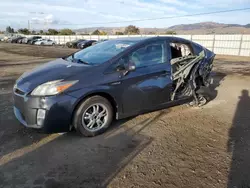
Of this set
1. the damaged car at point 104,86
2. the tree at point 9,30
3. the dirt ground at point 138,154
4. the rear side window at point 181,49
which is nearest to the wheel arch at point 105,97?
the damaged car at point 104,86

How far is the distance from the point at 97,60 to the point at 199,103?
2.75 m

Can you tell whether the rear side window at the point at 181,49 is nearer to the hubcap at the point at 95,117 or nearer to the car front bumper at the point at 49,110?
the hubcap at the point at 95,117

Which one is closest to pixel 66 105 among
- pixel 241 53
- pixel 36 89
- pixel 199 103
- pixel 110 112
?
pixel 36 89

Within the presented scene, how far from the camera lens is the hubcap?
374 centimetres

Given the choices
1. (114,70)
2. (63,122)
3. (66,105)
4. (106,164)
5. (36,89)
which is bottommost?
(106,164)

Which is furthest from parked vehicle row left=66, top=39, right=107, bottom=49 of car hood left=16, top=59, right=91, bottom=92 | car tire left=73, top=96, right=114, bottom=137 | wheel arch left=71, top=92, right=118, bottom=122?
car tire left=73, top=96, right=114, bottom=137

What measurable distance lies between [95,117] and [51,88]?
87cm

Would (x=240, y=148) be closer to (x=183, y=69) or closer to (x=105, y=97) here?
(x=183, y=69)

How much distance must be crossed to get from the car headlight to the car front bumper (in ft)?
0.24

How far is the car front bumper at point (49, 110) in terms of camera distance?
3.38 meters

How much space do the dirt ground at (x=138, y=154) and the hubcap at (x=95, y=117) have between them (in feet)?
0.64

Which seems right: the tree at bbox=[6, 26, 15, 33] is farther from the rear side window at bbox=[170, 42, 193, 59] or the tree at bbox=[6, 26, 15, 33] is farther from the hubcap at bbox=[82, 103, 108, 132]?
the hubcap at bbox=[82, 103, 108, 132]

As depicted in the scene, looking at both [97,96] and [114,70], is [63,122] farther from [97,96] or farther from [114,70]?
[114,70]

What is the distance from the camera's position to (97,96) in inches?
147
